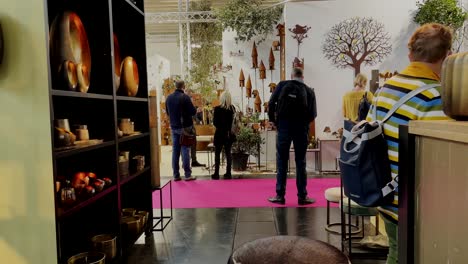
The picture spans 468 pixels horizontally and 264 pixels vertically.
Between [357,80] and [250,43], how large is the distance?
10.2 feet

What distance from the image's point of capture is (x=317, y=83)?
22.4 feet

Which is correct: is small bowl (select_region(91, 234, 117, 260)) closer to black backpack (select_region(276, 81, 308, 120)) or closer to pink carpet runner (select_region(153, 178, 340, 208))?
pink carpet runner (select_region(153, 178, 340, 208))

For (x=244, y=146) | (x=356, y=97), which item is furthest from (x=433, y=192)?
(x=244, y=146)

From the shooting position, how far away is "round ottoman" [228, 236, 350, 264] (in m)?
1.23

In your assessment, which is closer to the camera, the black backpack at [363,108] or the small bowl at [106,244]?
the small bowl at [106,244]

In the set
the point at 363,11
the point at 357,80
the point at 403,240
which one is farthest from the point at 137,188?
the point at 363,11

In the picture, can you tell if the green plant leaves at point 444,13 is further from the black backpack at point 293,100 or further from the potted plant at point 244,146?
the potted plant at point 244,146

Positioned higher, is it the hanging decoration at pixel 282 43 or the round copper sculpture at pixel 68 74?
the hanging decoration at pixel 282 43

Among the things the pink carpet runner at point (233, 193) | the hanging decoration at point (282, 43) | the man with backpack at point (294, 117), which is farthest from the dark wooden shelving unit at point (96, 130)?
the hanging decoration at point (282, 43)

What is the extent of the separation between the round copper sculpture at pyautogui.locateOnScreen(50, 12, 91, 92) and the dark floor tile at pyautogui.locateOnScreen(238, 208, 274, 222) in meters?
2.41

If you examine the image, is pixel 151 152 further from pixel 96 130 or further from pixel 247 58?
pixel 247 58

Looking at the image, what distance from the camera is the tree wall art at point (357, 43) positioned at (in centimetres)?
658

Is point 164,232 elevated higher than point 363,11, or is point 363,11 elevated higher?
point 363,11

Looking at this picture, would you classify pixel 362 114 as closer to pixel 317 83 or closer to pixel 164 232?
pixel 317 83
